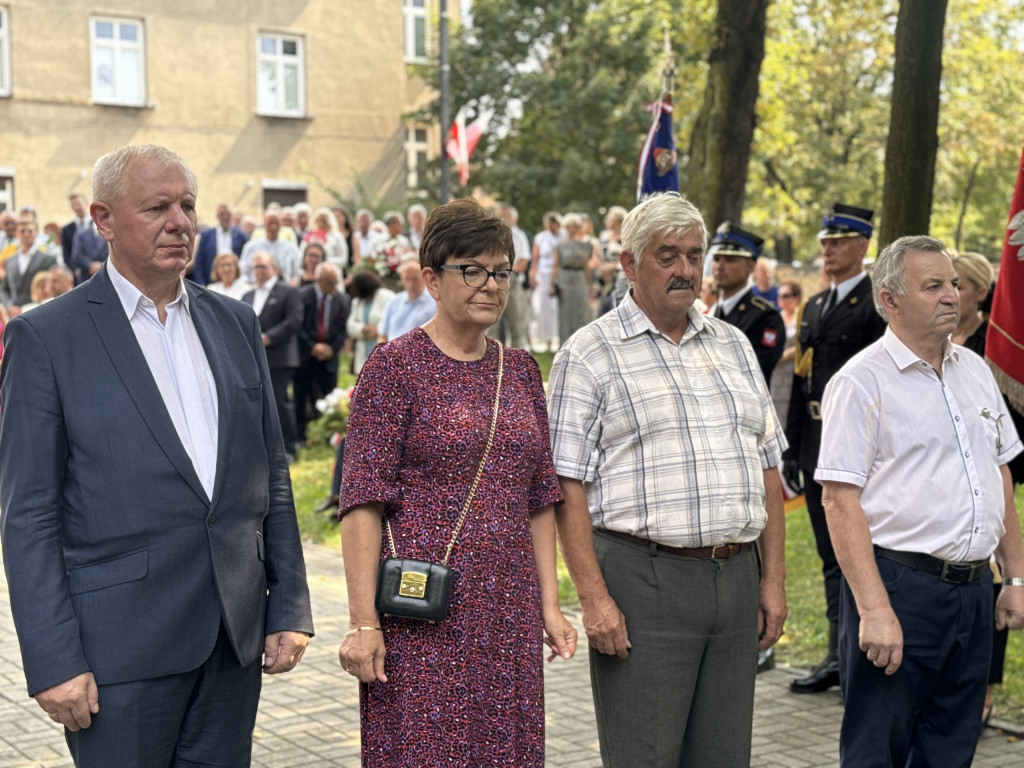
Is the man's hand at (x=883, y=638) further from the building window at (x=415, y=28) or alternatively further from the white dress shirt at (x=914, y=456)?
the building window at (x=415, y=28)

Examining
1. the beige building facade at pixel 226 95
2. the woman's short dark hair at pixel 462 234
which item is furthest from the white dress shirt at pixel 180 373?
the beige building facade at pixel 226 95

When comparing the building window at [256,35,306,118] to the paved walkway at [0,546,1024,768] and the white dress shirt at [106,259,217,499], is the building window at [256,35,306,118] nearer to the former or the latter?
the paved walkway at [0,546,1024,768]

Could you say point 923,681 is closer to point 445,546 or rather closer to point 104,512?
point 445,546

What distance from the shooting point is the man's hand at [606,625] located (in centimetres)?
425

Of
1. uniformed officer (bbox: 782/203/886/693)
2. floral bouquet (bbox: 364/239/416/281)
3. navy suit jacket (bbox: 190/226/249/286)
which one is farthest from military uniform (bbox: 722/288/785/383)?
navy suit jacket (bbox: 190/226/249/286)

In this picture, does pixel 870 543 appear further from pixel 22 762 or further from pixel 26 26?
pixel 26 26

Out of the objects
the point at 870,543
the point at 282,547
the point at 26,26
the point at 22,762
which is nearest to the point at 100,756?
the point at 282,547

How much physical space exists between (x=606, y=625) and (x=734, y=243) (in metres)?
3.62

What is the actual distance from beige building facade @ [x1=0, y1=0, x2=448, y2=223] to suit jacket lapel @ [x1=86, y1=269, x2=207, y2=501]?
28.2m

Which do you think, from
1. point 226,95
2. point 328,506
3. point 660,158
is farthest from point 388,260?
point 226,95

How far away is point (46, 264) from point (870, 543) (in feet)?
56.7

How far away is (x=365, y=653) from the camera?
12.5 feet

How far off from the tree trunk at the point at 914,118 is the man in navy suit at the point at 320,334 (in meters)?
8.91

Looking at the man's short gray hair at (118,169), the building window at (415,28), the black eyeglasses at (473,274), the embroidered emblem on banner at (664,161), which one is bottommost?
the black eyeglasses at (473,274)
